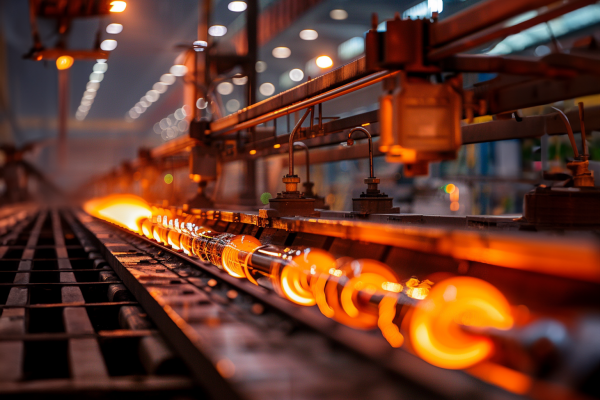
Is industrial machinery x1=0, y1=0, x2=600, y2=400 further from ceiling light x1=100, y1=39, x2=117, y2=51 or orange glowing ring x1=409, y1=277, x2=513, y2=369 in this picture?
ceiling light x1=100, y1=39, x2=117, y2=51

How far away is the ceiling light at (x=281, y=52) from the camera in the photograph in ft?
33.8

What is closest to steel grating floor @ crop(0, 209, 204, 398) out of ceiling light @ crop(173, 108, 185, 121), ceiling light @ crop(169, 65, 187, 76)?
ceiling light @ crop(169, 65, 187, 76)

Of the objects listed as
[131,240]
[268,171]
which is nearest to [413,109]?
[131,240]

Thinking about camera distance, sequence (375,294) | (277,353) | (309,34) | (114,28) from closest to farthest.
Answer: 1. (277,353)
2. (375,294)
3. (309,34)
4. (114,28)

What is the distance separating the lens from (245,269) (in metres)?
2.40

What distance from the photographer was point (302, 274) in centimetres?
200

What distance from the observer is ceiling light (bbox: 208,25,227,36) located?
7133 millimetres

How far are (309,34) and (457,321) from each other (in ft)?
26.7

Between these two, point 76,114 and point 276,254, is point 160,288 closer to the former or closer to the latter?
point 276,254

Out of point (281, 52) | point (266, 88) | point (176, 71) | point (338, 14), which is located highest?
point (176, 71)

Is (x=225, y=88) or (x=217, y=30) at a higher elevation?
(x=225, y=88)

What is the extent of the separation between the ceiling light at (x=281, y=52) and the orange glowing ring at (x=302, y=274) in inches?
342

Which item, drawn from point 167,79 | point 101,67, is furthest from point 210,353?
point 167,79

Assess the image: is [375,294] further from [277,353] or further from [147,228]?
[147,228]
